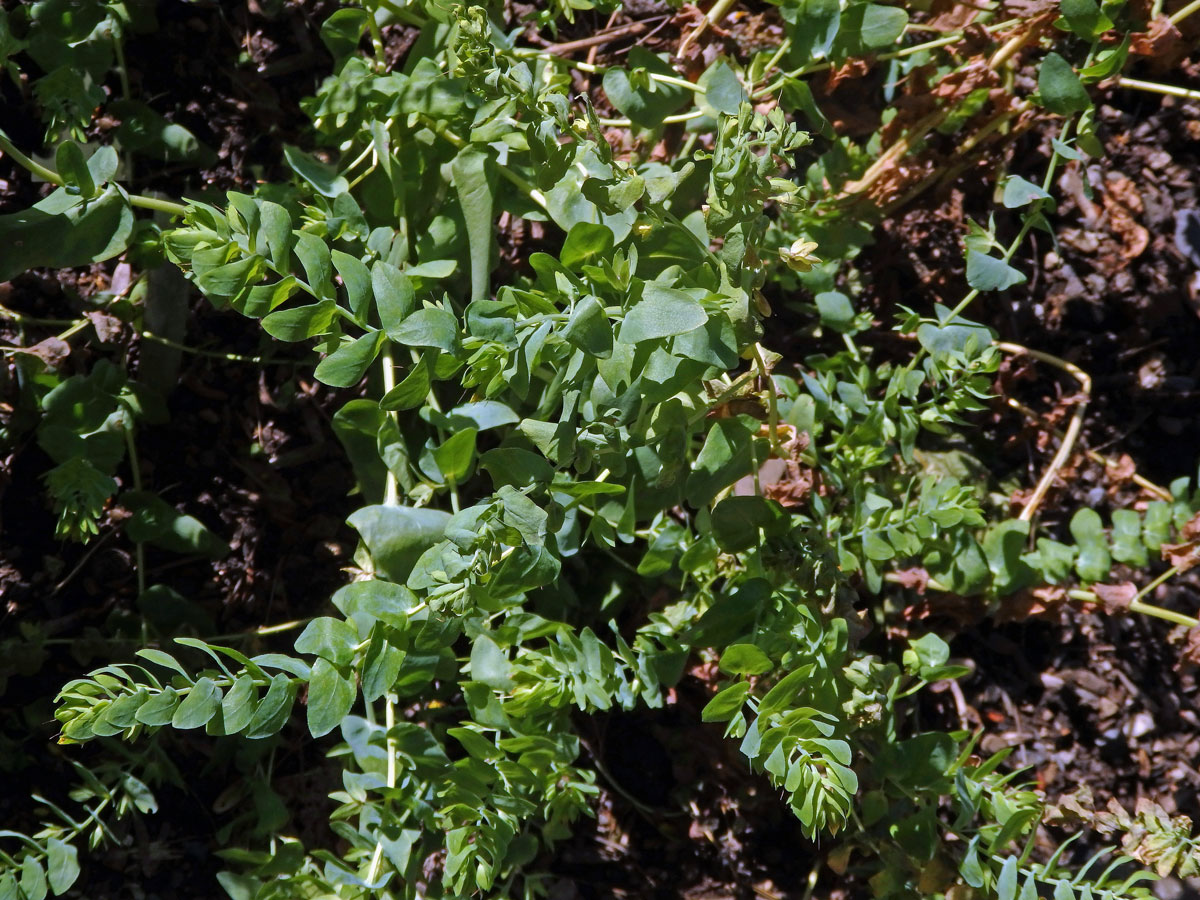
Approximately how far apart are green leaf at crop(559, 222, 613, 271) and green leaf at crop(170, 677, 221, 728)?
62 centimetres

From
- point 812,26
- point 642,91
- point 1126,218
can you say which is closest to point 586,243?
point 642,91

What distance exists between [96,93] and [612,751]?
4.53 ft

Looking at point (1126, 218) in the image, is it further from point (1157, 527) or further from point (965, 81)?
point (1157, 527)

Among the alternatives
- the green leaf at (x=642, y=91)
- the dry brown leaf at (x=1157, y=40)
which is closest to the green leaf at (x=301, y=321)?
the green leaf at (x=642, y=91)

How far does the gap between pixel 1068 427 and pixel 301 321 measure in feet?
4.99

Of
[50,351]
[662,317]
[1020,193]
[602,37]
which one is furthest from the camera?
[602,37]

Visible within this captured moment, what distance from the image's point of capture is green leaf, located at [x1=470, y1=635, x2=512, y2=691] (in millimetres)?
1373

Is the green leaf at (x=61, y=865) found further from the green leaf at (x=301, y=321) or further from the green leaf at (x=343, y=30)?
the green leaf at (x=343, y=30)

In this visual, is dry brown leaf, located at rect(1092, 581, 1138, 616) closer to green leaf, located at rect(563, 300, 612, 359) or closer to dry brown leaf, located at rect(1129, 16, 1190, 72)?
dry brown leaf, located at rect(1129, 16, 1190, 72)

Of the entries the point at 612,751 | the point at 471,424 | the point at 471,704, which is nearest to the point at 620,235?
the point at 471,424

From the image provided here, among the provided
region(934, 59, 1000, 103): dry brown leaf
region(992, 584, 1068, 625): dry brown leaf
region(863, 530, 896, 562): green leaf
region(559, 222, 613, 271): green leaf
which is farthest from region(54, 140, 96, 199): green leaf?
region(992, 584, 1068, 625): dry brown leaf

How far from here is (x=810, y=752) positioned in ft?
4.06

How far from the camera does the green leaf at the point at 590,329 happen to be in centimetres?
105

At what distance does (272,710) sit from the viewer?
1084 millimetres
